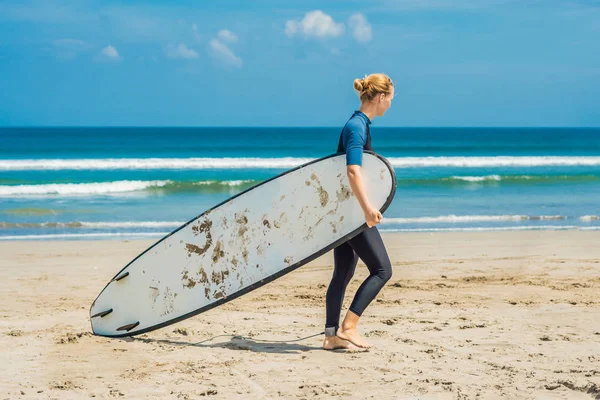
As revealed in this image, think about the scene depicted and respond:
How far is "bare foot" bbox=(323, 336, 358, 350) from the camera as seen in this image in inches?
156

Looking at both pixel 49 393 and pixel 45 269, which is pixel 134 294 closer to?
pixel 49 393

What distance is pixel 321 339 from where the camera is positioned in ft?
14.1

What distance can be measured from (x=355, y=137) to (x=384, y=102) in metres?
0.28

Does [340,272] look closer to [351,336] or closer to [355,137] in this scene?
[351,336]

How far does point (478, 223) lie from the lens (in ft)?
36.0

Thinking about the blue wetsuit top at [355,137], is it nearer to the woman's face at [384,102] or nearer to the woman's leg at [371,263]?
the woman's face at [384,102]

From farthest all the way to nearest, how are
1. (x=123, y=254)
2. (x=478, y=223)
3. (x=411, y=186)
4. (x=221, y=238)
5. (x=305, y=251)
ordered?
(x=411, y=186), (x=478, y=223), (x=123, y=254), (x=221, y=238), (x=305, y=251)

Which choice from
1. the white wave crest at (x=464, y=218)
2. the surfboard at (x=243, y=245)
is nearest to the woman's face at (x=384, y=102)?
the surfboard at (x=243, y=245)

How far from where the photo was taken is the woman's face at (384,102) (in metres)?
3.68

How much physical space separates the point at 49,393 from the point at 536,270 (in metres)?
4.75

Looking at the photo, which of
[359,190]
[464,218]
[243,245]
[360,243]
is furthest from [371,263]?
[464,218]

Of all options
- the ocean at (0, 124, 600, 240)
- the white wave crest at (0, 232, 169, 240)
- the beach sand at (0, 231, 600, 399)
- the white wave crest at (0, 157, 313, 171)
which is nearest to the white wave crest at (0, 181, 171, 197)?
the ocean at (0, 124, 600, 240)

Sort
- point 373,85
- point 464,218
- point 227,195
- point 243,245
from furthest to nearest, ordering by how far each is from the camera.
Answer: point 227,195
point 464,218
point 243,245
point 373,85

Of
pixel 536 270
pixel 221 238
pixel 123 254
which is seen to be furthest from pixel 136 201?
pixel 221 238
